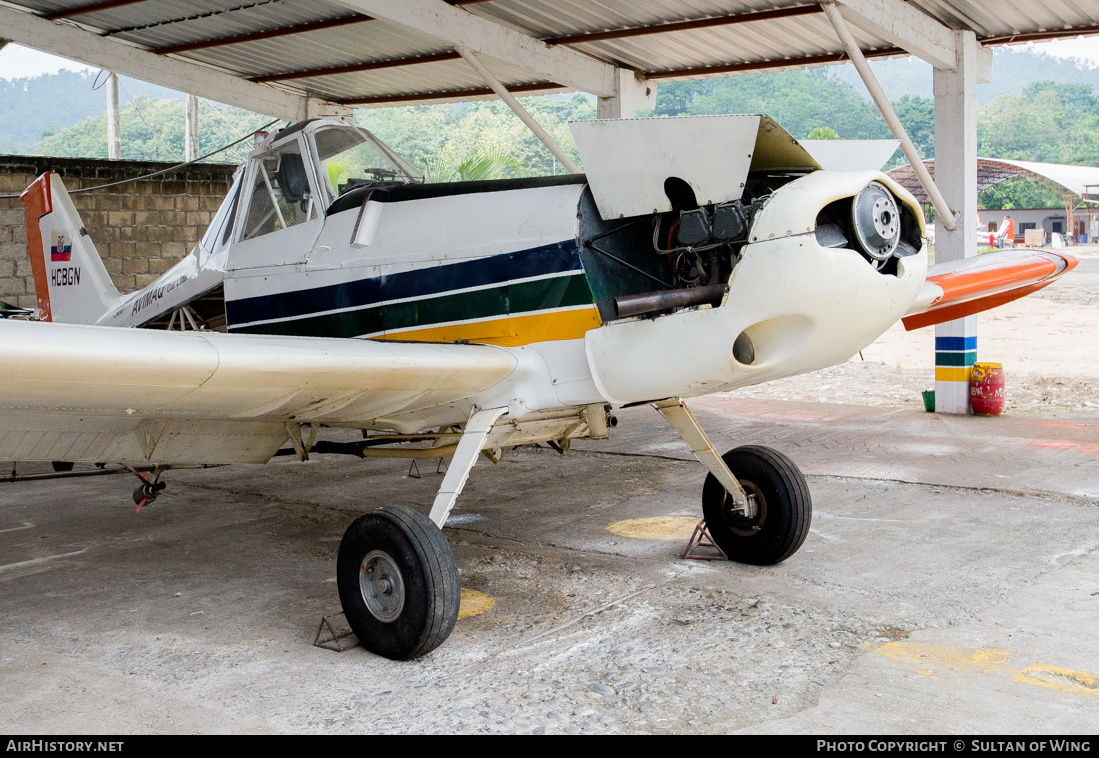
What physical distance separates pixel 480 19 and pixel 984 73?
520 centimetres

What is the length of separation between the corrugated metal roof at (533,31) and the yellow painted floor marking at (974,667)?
6.73m

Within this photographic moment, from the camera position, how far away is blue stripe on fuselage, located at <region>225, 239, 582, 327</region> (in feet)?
15.6

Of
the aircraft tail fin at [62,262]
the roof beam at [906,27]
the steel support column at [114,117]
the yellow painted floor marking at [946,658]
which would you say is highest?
the steel support column at [114,117]

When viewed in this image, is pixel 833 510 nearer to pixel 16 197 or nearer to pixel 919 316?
pixel 919 316

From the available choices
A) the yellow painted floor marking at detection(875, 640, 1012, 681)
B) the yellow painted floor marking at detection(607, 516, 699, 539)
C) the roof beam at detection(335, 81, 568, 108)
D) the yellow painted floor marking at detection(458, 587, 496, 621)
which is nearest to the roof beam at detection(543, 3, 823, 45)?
the roof beam at detection(335, 81, 568, 108)

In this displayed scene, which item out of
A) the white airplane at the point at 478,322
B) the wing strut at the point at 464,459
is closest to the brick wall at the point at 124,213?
the white airplane at the point at 478,322

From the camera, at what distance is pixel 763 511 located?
5457mm

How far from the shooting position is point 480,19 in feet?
31.9

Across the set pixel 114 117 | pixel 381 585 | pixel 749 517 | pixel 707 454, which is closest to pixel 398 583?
pixel 381 585

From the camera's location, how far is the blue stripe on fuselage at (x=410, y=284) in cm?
476

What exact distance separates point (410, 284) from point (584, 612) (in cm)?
184

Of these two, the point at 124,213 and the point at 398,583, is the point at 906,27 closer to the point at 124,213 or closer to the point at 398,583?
the point at 398,583

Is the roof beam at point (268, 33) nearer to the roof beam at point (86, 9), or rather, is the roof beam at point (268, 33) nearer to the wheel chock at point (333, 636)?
the roof beam at point (86, 9)

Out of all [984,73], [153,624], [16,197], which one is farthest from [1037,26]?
[16,197]
